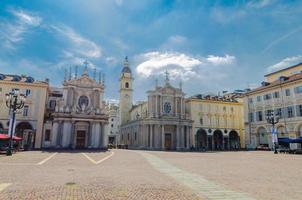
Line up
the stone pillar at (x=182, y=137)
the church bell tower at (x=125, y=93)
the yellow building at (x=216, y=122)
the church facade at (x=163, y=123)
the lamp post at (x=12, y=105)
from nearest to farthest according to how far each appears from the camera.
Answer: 1. the lamp post at (x=12, y=105)
2. the church facade at (x=163, y=123)
3. the stone pillar at (x=182, y=137)
4. the yellow building at (x=216, y=122)
5. the church bell tower at (x=125, y=93)

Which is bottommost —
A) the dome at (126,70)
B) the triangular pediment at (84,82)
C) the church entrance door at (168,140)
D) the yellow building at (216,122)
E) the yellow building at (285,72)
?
the church entrance door at (168,140)

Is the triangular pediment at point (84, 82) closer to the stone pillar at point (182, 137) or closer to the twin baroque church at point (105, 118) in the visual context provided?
the twin baroque church at point (105, 118)

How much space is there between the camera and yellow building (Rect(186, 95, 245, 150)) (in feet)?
200

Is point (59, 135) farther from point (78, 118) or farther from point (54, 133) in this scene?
point (78, 118)

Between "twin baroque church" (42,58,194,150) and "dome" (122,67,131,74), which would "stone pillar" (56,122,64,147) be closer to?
"twin baroque church" (42,58,194,150)

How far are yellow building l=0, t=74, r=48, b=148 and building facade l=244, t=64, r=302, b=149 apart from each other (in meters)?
43.3

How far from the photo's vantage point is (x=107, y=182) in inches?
404

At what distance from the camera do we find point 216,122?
2442 inches

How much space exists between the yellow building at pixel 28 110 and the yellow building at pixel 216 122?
3509 cm

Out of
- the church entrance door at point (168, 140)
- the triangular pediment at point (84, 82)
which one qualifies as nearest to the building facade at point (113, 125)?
the church entrance door at point (168, 140)

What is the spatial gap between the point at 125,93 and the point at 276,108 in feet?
135

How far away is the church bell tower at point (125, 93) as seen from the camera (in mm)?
70656

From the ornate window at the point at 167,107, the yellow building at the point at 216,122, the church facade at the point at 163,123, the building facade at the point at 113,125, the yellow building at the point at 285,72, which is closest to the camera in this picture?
the yellow building at the point at 285,72

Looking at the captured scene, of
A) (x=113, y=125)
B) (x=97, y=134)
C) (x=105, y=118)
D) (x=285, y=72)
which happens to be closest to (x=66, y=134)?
(x=97, y=134)
